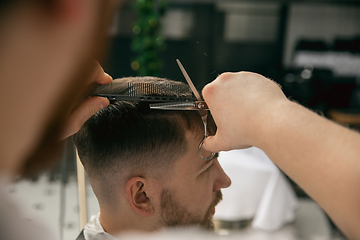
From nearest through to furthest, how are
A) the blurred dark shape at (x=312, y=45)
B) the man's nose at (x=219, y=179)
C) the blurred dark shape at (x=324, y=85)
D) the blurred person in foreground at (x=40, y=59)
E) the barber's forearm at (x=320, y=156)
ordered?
the blurred person in foreground at (x=40, y=59) → the barber's forearm at (x=320, y=156) → the man's nose at (x=219, y=179) → the blurred dark shape at (x=324, y=85) → the blurred dark shape at (x=312, y=45)

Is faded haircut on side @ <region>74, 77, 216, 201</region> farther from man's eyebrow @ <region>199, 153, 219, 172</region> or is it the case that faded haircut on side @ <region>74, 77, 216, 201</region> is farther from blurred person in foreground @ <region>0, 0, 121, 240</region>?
blurred person in foreground @ <region>0, 0, 121, 240</region>

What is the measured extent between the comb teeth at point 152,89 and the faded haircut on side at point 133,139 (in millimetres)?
121

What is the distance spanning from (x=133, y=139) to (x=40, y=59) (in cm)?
63

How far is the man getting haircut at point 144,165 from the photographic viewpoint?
0.98 metres

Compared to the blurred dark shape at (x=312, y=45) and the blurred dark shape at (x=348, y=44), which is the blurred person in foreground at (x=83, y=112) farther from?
the blurred dark shape at (x=348, y=44)

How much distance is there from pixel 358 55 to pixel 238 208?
377cm

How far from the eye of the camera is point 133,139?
0.98 meters

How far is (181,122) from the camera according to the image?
3.33 feet

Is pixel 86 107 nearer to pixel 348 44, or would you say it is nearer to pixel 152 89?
pixel 152 89

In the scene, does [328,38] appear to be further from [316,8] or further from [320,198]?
[320,198]

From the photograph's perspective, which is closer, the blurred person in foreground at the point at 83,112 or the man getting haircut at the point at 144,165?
the blurred person in foreground at the point at 83,112

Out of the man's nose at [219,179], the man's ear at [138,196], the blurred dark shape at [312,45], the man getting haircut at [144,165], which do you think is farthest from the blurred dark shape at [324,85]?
the man's ear at [138,196]

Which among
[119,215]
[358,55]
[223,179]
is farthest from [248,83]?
[358,55]

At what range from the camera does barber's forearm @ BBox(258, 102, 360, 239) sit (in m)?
0.48
